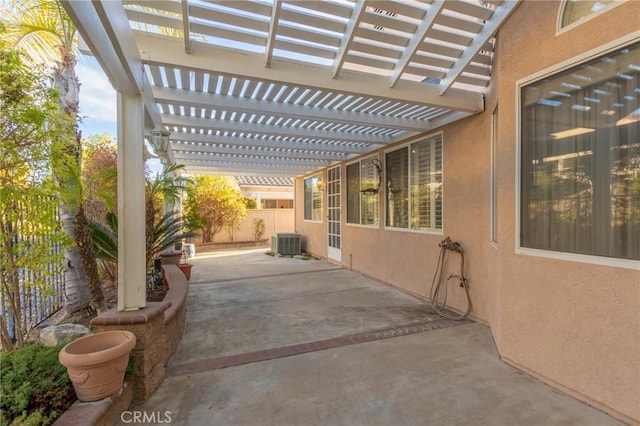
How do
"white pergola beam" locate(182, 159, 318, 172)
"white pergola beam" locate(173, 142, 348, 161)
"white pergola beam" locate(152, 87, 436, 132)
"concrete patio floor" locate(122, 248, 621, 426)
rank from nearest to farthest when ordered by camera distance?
"concrete patio floor" locate(122, 248, 621, 426)
"white pergola beam" locate(152, 87, 436, 132)
"white pergola beam" locate(173, 142, 348, 161)
"white pergola beam" locate(182, 159, 318, 172)

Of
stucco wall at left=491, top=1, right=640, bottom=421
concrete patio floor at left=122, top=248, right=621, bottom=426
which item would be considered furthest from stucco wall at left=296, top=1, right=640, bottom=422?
concrete patio floor at left=122, top=248, right=621, bottom=426

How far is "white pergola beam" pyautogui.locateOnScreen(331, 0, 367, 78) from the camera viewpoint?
9.28ft

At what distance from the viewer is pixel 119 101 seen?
9.30 feet

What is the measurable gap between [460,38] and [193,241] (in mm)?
12326

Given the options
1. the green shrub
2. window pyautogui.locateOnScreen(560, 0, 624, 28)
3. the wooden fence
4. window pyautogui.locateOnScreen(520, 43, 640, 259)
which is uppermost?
window pyautogui.locateOnScreen(560, 0, 624, 28)

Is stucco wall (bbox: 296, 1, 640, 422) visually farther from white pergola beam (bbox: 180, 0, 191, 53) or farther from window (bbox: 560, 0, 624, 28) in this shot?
white pergola beam (bbox: 180, 0, 191, 53)

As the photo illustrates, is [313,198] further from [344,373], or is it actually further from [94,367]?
[94,367]

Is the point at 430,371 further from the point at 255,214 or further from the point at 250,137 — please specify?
the point at 255,214

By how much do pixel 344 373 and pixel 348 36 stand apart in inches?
129

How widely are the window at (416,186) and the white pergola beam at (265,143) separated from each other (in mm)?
1166

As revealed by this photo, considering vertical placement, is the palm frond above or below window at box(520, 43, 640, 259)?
above

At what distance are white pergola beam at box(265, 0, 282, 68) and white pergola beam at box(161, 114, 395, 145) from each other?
2321 millimetres

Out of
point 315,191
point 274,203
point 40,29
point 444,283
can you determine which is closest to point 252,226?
point 315,191

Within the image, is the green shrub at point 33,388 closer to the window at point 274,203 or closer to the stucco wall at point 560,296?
the stucco wall at point 560,296
